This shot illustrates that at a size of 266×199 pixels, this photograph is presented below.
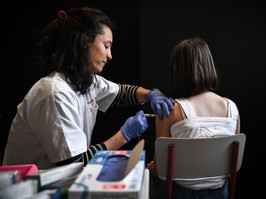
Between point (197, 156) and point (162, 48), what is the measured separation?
1.02m

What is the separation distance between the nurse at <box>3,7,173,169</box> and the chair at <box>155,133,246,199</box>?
237mm

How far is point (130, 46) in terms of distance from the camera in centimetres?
192

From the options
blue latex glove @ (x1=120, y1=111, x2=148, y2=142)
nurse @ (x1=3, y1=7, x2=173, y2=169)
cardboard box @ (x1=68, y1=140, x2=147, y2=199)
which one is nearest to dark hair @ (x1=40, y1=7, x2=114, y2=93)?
nurse @ (x1=3, y1=7, x2=173, y2=169)

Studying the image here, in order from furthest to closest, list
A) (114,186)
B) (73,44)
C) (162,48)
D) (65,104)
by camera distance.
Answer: (162,48)
(73,44)
(65,104)
(114,186)

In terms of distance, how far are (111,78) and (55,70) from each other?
807 mm

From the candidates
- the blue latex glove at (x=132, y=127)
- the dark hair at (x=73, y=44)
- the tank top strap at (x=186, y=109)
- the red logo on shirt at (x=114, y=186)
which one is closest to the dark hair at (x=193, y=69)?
the tank top strap at (x=186, y=109)

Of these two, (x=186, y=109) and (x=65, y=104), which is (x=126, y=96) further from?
(x=65, y=104)

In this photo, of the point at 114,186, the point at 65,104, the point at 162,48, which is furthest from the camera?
the point at 162,48

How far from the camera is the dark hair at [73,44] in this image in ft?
3.85

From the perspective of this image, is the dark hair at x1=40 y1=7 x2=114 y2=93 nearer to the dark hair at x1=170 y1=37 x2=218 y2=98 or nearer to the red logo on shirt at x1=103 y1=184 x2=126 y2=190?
the dark hair at x1=170 y1=37 x2=218 y2=98

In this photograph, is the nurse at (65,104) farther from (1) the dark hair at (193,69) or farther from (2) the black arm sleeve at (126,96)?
(2) the black arm sleeve at (126,96)

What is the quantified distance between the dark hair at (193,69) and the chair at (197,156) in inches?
12.1

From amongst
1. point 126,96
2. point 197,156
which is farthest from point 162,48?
point 197,156

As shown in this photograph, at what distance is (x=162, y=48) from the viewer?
6.17 ft
